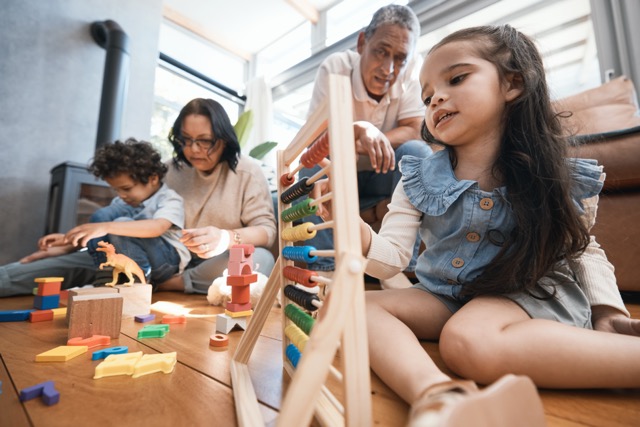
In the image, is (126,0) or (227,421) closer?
(227,421)

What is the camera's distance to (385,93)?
1.24m

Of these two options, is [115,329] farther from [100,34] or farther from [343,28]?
[343,28]

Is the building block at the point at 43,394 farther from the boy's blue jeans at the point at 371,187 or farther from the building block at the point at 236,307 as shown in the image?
the boy's blue jeans at the point at 371,187

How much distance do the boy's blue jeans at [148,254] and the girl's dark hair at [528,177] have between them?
101 cm

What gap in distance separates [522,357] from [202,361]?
0.44 meters

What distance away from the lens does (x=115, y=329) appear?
25.6 inches

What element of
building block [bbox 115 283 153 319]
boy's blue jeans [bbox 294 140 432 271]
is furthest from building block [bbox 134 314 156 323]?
boy's blue jeans [bbox 294 140 432 271]

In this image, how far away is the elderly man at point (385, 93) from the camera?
1.08m

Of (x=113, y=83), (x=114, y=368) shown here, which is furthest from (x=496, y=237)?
(x=113, y=83)

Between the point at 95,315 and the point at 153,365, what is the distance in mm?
241

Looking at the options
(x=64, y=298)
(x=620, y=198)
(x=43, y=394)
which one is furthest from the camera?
(x=64, y=298)

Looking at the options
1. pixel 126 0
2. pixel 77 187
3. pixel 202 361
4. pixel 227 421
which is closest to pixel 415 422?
pixel 227 421

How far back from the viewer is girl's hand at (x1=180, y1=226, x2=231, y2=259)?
95 centimetres

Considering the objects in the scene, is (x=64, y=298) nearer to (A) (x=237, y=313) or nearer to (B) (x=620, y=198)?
(A) (x=237, y=313)
